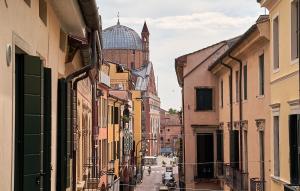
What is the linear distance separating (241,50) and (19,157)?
56.2 ft

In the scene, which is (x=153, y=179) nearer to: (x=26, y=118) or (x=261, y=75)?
(x=261, y=75)

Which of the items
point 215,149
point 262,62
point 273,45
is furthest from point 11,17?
point 215,149

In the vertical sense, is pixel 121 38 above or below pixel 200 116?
above

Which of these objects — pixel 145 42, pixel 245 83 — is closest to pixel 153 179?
pixel 145 42

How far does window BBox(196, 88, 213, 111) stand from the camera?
34.0 metres

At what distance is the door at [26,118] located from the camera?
6.55 meters

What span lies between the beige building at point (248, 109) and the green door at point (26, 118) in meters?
12.3

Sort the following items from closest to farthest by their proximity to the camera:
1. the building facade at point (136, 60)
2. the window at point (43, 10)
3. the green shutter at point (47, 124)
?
the green shutter at point (47, 124) < the window at point (43, 10) < the building facade at point (136, 60)

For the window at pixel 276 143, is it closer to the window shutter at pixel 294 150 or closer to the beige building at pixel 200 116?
the window shutter at pixel 294 150

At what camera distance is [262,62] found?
2022 cm

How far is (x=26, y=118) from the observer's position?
6.58m

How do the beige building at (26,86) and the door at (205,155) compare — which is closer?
the beige building at (26,86)

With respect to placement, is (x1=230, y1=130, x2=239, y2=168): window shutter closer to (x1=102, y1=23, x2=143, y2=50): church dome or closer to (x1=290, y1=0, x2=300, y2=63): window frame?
(x1=290, y1=0, x2=300, y2=63): window frame

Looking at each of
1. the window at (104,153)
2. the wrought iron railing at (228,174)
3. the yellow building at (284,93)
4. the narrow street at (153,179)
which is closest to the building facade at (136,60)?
the narrow street at (153,179)
